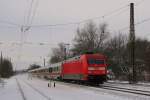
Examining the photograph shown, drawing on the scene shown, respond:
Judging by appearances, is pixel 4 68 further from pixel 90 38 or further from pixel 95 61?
pixel 95 61

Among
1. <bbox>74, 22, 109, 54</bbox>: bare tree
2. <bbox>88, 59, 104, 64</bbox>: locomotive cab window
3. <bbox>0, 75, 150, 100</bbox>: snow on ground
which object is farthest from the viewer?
<bbox>74, 22, 109, 54</bbox>: bare tree

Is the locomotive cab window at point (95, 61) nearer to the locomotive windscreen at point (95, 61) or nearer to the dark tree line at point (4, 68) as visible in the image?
the locomotive windscreen at point (95, 61)

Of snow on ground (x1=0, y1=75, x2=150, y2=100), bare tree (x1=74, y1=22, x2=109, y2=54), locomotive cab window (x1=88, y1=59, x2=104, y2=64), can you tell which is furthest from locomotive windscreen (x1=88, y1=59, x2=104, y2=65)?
bare tree (x1=74, y1=22, x2=109, y2=54)

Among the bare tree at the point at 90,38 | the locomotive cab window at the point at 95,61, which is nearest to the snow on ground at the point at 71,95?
the locomotive cab window at the point at 95,61

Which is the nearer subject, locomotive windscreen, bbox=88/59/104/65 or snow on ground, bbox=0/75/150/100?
snow on ground, bbox=0/75/150/100

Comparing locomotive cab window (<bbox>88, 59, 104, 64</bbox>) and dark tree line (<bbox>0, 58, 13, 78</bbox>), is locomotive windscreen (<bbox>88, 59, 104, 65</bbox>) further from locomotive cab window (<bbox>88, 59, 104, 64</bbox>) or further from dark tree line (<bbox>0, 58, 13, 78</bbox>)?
dark tree line (<bbox>0, 58, 13, 78</bbox>)

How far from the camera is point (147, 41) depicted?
9681 cm

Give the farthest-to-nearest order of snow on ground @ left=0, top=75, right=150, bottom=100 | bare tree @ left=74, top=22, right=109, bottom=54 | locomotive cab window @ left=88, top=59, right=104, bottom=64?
bare tree @ left=74, top=22, right=109, bottom=54
locomotive cab window @ left=88, top=59, right=104, bottom=64
snow on ground @ left=0, top=75, right=150, bottom=100

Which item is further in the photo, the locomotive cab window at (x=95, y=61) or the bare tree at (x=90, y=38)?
the bare tree at (x=90, y=38)

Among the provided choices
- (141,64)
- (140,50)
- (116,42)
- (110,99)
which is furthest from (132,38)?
(116,42)

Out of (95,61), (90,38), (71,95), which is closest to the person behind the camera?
(71,95)

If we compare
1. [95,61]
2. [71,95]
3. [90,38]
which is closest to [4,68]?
[90,38]

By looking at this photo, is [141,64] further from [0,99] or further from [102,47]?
[0,99]

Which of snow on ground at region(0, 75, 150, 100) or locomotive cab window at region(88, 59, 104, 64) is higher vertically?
locomotive cab window at region(88, 59, 104, 64)
